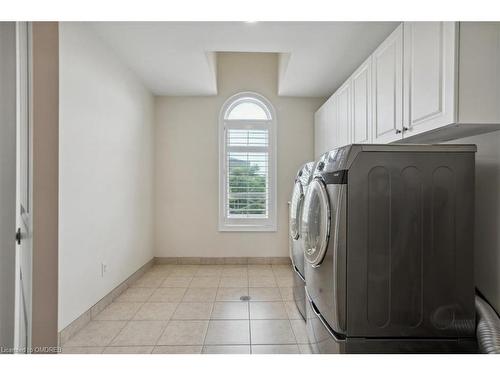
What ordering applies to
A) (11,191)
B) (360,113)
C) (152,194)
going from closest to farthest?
(11,191) → (360,113) → (152,194)

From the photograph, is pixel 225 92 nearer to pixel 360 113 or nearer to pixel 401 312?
pixel 360 113

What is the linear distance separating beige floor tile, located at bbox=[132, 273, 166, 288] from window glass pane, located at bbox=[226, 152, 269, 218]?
1233 mm

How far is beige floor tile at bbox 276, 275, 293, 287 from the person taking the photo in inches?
128

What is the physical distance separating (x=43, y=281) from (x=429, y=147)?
7.34 ft

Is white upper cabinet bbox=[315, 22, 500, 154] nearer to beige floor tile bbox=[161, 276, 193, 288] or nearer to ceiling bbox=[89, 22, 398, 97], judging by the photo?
ceiling bbox=[89, 22, 398, 97]

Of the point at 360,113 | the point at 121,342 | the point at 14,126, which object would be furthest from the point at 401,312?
the point at 14,126

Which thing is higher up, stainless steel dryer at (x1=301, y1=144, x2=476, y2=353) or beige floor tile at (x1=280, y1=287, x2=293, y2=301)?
stainless steel dryer at (x1=301, y1=144, x2=476, y2=353)

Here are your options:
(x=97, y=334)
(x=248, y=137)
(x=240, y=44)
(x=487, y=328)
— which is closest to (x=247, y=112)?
(x=248, y=137)

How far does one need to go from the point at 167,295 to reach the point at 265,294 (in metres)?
1.01

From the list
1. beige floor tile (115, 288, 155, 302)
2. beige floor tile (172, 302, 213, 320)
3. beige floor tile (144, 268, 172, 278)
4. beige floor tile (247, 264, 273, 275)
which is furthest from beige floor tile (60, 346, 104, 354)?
beige floor tile (247, 264, 273, 275)

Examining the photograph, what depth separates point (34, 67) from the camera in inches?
60.8

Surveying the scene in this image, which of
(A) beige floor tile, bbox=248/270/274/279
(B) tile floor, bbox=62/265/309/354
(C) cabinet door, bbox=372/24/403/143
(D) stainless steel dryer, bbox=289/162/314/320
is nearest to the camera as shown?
(C) cabinet door, bbox=372/24/403/143

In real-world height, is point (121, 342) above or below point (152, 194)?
below

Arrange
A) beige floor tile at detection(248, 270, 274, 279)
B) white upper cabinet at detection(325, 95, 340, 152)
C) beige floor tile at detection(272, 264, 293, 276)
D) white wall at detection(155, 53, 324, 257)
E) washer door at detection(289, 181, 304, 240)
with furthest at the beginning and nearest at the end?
white wall at detection(155, 53, 324, 257)
beige floor tile at detection(272, 264, 293, 276)
beige floor tile at detection(248, 270, 274, 279)
white upper cabinet at detection(325, 95, 340, 152)
washer door at detection(289, 181, 304, 240)
